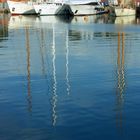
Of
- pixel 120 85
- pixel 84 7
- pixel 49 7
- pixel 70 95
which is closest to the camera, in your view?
pixel 70 95

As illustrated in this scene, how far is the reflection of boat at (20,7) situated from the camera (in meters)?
124

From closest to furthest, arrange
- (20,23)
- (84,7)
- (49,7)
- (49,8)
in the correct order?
(20,23) < (49,7) < (49,8) < (84,7)

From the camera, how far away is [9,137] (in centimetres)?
1438

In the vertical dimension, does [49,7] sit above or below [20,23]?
above

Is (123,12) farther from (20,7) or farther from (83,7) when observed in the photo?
(20,7)

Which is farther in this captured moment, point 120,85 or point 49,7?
point 49,7

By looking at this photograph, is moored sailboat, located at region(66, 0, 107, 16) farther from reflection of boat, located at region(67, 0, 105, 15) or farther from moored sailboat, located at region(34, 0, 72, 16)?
moored sailboat, located at region(34, 0, 72, 16)

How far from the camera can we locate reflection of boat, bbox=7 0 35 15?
407 ft

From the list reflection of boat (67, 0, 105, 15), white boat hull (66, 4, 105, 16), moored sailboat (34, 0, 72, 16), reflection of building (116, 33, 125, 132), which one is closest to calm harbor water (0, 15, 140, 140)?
reflection of building (116, 33, 125, 132)

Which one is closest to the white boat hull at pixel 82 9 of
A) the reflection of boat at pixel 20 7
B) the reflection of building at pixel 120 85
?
the reflection of boat at pixel 20 7

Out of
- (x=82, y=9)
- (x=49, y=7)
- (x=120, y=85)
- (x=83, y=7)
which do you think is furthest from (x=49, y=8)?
(x=120, y=85)

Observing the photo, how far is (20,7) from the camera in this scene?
125625 millimetres

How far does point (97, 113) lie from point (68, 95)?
308 cm

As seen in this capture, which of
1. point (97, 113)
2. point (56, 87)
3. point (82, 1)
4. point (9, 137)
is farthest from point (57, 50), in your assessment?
point (82, 1)
